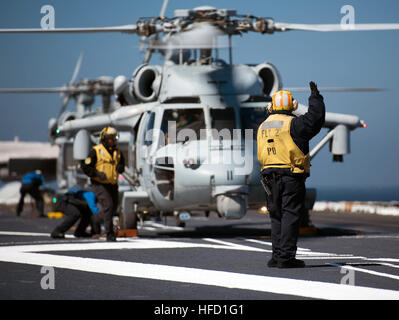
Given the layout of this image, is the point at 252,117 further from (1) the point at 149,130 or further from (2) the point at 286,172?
(2) the point at 286,172

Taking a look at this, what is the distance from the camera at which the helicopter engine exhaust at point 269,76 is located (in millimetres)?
16422

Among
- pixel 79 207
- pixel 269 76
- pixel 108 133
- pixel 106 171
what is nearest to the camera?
pixel 106 171

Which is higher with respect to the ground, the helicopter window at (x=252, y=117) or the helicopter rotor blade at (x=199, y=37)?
the helicopter rotor blade at (x=199, y=37)

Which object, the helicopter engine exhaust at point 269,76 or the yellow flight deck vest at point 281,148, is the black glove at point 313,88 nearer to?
the yellow flight deck vest at point 281,148

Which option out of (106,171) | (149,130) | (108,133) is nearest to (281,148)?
(106,171)

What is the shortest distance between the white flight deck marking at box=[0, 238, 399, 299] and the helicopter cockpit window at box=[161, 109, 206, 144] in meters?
3.16

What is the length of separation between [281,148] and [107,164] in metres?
5.34

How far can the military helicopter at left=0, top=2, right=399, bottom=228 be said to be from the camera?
1407 cm

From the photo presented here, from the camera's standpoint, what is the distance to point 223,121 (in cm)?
1491

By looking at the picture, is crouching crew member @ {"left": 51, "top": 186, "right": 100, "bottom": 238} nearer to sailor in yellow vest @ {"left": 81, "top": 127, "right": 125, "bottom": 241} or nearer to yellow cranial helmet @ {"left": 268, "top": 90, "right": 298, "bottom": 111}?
sailor in yellow vest @ {"left": 81, "top": 127, "right": 125, "bottom": 241}

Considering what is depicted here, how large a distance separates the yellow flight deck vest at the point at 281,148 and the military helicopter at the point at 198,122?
4760mm

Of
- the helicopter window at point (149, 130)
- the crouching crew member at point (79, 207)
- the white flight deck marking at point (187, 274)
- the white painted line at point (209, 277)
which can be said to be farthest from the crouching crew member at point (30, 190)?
the white painted line at point (209, 277)

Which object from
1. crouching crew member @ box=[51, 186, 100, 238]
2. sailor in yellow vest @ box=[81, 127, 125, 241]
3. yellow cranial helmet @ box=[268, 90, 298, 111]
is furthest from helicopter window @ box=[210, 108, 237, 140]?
yellow cranial helmet @ box=[268, 90, 298, 111]
